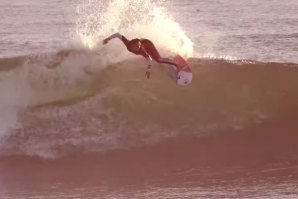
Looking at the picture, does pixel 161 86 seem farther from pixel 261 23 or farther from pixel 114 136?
pixel 261 23

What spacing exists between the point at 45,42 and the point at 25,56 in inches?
92.6

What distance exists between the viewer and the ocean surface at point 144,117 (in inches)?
366

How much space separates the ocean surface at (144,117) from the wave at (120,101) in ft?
0.06

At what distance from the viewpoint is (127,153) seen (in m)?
10.4

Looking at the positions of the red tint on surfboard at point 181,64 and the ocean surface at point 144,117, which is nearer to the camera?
the ocean surface at point 144,117

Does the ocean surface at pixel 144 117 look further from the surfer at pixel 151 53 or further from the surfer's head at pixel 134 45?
the surfer's head at pixel 134 45

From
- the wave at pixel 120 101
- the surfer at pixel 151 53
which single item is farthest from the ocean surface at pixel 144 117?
the surfer at pixel 151 53

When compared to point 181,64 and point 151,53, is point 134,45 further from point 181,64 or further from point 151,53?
point 181,64

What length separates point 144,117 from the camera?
37.6ft

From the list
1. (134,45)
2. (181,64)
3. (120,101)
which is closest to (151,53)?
(134,45)

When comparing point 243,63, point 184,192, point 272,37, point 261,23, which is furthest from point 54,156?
point 261,23

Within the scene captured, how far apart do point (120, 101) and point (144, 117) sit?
0.64m

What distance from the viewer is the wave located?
1087cm

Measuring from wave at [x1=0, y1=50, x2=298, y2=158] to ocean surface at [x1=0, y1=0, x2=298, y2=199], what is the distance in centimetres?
2
